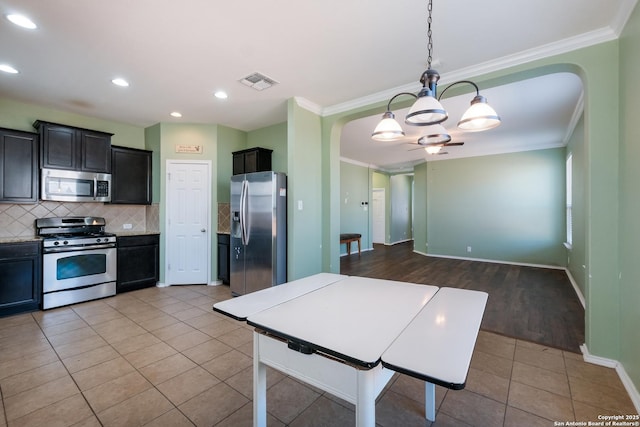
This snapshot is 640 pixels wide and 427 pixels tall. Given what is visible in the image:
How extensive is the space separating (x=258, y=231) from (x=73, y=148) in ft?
9.55

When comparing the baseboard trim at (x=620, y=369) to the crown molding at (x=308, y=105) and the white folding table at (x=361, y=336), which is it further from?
the crown molding at (x=308, y=105)

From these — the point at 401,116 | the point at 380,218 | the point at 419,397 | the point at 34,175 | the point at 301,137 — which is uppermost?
the point at 401,116

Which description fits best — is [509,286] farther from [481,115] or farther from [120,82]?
[120,82]

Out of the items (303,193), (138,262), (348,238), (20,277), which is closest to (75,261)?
(20,277)

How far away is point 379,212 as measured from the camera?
997 cm

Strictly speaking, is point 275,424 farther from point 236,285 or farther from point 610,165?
point 610,165

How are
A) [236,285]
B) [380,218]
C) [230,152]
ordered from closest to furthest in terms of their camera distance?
[236,285]
[230,152]
[380,218]

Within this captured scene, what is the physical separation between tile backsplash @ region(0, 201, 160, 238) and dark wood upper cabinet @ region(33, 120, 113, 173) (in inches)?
26.4

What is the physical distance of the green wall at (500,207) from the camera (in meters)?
5.99

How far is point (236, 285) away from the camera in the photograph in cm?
413

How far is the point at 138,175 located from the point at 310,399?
4.50 metres

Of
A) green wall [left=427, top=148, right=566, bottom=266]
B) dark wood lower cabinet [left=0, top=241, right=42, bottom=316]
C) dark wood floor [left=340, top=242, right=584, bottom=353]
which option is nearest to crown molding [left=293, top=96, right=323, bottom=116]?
dark wood floor [left=340, top=242, right=584, bottom=353]

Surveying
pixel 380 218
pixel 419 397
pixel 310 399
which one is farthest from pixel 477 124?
pixel 380 218

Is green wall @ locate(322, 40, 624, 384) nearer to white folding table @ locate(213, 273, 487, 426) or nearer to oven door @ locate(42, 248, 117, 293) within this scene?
white folding table @ locate(213, 273, 487, 426)
